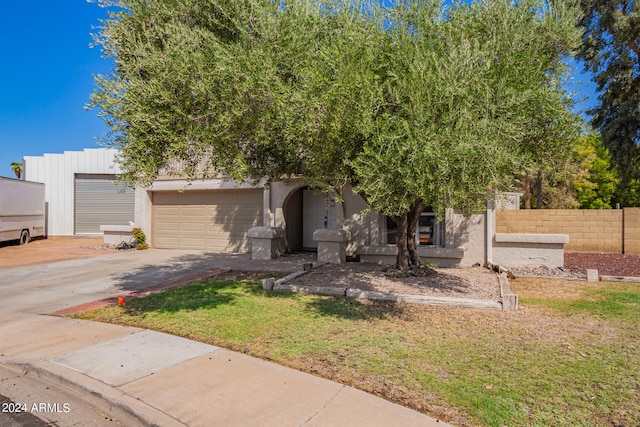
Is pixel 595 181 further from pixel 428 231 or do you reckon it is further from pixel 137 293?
pixel 137 293

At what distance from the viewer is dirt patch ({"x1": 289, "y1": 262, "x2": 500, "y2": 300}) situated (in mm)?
8508

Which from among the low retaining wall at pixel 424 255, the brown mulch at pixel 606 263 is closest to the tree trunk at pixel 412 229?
the low retaining wall at pixel 424 255

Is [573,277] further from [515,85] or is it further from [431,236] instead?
[515,85]

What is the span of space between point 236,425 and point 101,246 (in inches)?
729

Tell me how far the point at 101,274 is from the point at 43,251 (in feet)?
26.9

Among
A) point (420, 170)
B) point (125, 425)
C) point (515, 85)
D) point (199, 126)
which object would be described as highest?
point (515, 85)

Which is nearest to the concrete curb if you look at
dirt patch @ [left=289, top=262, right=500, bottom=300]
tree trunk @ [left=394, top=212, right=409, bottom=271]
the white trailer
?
dirt patch @ [left=289, top=262, right=500, bottom=300]

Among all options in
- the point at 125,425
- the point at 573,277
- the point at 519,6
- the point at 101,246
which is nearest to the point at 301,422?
the point at 125,425

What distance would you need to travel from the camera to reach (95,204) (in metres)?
24.8

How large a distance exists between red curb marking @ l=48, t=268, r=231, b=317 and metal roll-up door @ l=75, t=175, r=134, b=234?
15738 mm

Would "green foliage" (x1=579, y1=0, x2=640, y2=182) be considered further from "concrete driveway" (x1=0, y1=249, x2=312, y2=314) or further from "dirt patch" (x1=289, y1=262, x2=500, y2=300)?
"concrete driveway" (x1=0, y1=249, x2=312, y2=314)

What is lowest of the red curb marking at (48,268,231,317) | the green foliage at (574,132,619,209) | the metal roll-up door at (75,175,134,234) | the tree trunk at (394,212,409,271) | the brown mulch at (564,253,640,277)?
the red curb marking at (48,268,231,317)

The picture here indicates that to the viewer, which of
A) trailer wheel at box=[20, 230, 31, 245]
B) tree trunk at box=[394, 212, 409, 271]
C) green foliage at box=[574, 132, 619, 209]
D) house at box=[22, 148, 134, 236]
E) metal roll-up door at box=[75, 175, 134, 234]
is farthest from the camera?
green foliage at box=[574, 132, 619, 209]

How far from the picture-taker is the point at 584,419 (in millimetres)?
3674
